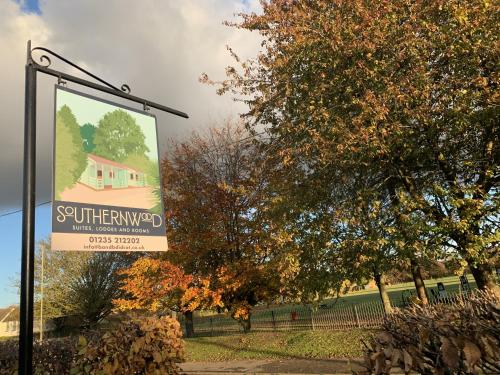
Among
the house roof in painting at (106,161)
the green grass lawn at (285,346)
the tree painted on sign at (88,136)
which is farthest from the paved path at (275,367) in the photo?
the tree painted on sign at (88,136)

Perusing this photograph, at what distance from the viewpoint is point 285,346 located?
1444cm

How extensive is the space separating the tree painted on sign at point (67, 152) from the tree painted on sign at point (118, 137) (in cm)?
25

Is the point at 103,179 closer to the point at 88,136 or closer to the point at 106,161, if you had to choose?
the point at 106,161

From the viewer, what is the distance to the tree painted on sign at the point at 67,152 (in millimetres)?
Answer: 4840

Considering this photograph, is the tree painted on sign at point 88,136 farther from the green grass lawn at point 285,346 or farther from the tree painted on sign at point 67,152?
the green grass lawn at point 285,346

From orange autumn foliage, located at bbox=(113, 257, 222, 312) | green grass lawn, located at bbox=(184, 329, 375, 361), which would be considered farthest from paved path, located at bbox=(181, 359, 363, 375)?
orange autumn foliage, located at bbox=(113, 257, 222, 312)

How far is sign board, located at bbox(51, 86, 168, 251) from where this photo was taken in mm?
4801

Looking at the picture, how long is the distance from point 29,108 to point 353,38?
8.04 m

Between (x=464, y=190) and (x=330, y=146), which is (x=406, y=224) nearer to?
(x=464, y=190)

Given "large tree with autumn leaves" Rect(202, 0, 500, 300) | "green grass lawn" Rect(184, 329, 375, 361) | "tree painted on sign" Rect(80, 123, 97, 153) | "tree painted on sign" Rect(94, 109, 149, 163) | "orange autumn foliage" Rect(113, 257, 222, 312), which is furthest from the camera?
"orange autumn foliage" Rect(113, 257, 222, 312)

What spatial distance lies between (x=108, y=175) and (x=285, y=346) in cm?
1108

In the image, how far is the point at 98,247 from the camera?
4.89 m

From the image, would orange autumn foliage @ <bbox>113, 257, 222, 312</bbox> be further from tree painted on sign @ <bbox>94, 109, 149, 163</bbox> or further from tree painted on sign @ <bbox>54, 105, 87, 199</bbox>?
tree painted on sign @ <bbox>54, 105, 87, 199</bbox>

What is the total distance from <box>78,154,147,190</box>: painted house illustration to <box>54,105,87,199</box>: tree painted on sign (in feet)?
0.29
